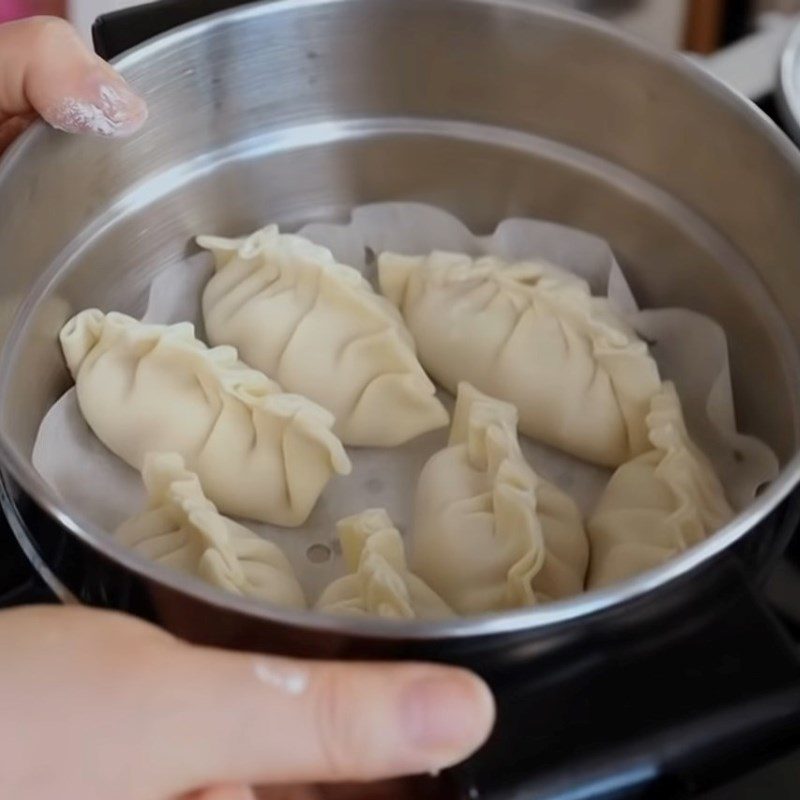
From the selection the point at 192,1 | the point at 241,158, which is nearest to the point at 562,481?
the point at 241,158

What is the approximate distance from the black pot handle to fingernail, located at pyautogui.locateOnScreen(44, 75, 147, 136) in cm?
12

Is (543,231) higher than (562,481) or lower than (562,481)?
higher

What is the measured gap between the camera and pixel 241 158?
974 millimetres

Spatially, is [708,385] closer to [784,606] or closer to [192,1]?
[784,606]

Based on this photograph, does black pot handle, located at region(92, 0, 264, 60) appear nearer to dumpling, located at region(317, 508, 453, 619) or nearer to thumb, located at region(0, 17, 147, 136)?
thumb, located at region(0, 17, 147, 136)

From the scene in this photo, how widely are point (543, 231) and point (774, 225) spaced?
208 mm

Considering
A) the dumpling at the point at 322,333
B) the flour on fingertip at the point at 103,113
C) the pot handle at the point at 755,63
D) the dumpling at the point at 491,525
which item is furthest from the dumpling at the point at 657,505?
the flour on fingertip at the point at 103,113

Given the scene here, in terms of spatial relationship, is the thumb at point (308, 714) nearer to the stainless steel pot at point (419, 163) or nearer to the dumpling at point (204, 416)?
the stainless steel pot at point (419, 163)

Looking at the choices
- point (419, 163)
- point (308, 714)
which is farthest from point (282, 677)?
point (419, 163)

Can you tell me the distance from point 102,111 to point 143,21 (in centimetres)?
16

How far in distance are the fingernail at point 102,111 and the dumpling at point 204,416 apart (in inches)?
5.9

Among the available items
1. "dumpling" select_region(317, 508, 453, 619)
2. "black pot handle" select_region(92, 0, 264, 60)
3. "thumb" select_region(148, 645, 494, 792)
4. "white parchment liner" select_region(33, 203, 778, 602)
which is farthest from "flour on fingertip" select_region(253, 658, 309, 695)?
"black pot handle" select_region(92, 0, 264, 60)

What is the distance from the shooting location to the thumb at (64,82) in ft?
2.59

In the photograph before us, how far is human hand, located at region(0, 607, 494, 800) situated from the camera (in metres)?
0.51
